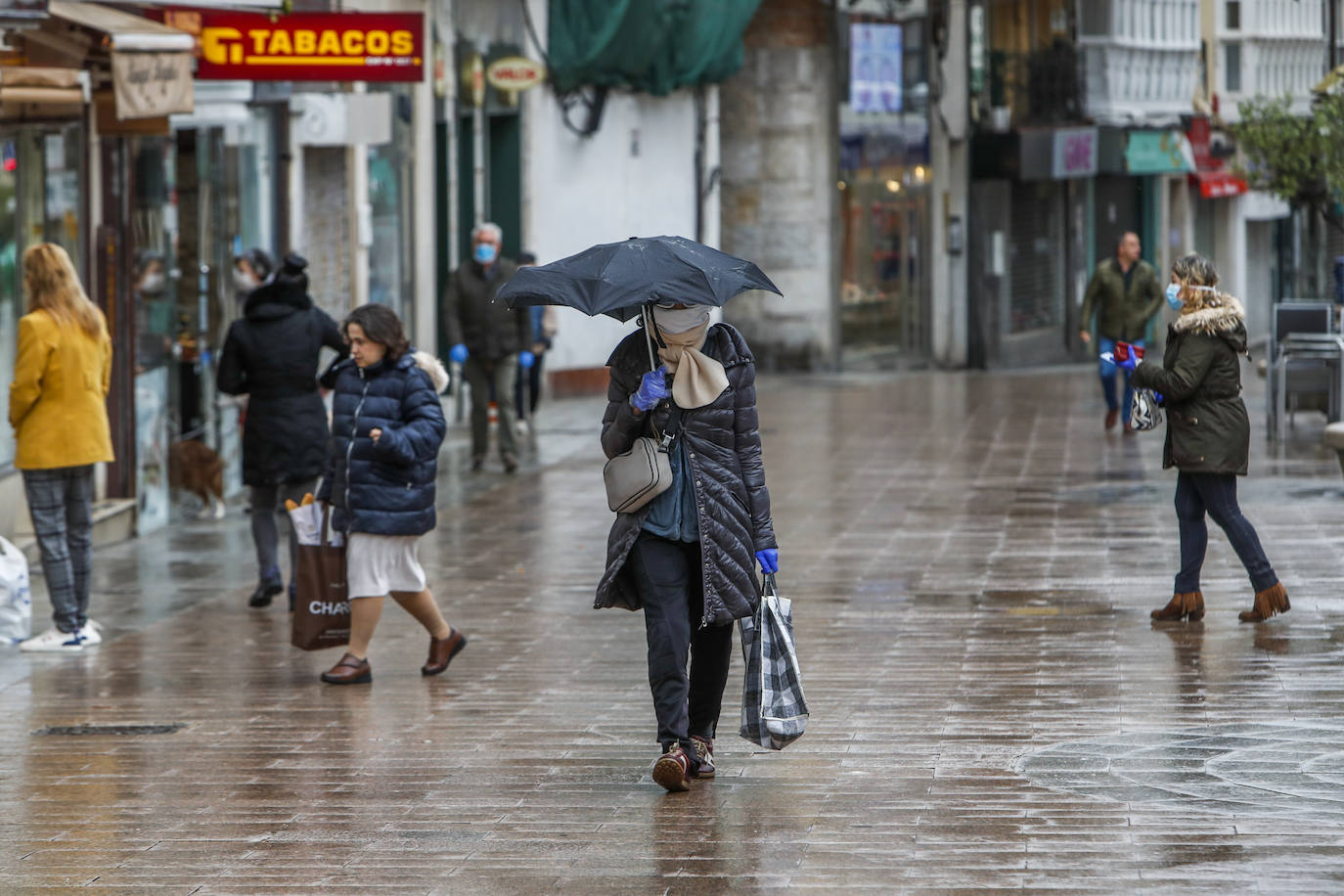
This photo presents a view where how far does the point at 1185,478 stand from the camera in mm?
9930

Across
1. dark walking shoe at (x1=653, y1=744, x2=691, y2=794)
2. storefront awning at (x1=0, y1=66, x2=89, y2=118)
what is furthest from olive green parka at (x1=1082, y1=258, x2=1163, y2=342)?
dark walking shoe at (x1=653, y1=744, x2=691, y2=794)

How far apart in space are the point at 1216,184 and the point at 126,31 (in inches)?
1234

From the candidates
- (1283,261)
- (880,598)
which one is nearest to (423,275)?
(880,598)

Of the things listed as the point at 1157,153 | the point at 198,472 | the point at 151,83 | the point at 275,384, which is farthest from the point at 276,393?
the point at 1157,153

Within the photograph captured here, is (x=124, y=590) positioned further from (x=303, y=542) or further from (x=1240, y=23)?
(x=1240, y=23)

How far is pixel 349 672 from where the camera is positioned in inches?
354

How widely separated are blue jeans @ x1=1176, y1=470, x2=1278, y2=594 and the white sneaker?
4.91 m

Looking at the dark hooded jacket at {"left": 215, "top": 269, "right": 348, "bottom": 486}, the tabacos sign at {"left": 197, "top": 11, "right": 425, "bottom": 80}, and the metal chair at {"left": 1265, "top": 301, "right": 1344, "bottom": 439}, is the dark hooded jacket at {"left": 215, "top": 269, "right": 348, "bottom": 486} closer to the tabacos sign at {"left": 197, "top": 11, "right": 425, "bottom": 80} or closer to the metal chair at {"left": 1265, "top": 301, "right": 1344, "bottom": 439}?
the tabacos sign at {"left": 197, "top": 11, "right": 425, "bottom": 80}

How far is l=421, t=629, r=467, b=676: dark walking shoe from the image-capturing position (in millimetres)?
9156

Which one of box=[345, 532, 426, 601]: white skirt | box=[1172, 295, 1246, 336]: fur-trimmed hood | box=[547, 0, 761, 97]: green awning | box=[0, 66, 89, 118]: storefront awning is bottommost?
box=[345, 532, 426, 601]: white skirt

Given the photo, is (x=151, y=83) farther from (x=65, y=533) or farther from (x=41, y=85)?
(x=65, y=533)

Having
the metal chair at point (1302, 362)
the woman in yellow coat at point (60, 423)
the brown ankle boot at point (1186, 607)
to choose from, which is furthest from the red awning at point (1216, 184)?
the woman in yellow coat at point (60, 423)

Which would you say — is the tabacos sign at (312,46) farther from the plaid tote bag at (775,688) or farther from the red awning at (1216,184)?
the red awning at (1216,184)

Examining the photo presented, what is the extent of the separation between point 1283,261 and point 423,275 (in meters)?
32.3
